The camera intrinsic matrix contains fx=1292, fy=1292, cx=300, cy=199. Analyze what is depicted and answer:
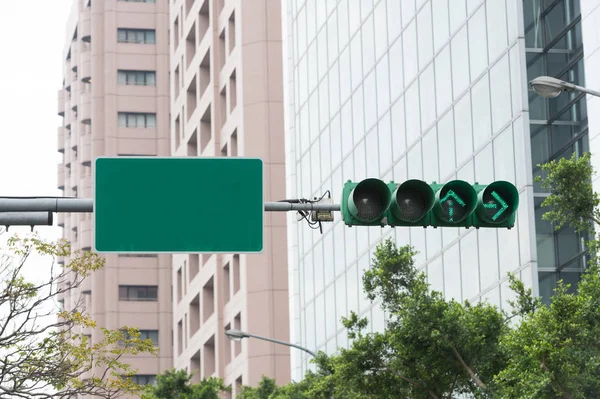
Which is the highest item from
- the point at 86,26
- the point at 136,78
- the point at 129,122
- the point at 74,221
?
the point at 86,26

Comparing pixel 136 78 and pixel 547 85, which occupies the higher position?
pixel 136 78

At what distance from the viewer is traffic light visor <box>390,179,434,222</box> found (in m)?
11.0

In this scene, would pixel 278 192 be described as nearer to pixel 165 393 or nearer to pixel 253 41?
pixel 253 41

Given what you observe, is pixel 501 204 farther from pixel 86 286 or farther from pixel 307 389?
pixel 86 286

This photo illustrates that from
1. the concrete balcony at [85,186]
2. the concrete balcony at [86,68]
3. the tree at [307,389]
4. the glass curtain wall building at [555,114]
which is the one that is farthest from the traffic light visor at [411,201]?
the concrete balcony at [86,68]

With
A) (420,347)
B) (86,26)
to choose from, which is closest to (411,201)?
(420,347)

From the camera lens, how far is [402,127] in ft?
139

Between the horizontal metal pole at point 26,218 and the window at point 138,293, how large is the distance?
91539mm

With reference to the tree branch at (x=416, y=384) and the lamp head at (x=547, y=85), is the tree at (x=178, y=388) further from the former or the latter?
the lamp head at (x=547, y=85)

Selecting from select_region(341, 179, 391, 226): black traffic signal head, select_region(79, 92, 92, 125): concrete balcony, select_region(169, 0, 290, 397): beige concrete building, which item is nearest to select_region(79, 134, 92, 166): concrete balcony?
select_region(79, 92, 92, 125): concrete balcony

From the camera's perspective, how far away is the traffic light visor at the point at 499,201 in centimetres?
1134

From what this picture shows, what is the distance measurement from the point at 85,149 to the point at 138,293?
15610mm

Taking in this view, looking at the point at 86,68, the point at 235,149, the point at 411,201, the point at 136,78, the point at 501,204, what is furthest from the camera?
the point at 86,68

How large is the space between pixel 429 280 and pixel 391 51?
8933 millimetres
